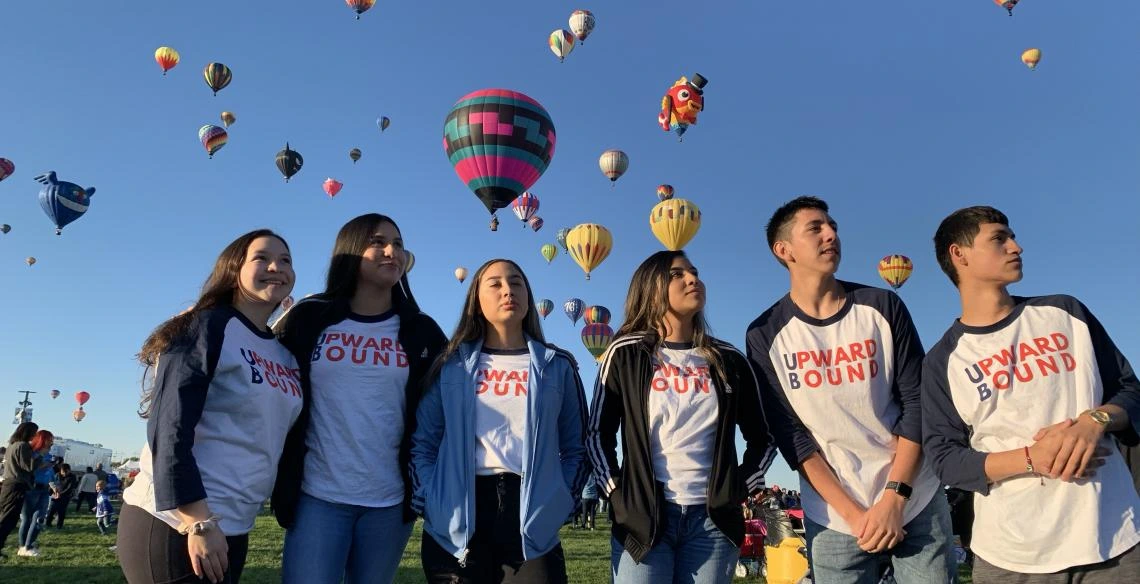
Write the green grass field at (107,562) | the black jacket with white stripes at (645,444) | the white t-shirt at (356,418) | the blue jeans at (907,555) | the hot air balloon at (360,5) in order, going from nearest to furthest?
the blue jeans at (907,555) → the black jacket with white stripes at (645,444) → the white t-shirt at (356,418) → the green grass field at (107,562) → the hot air balloon at (360,5)

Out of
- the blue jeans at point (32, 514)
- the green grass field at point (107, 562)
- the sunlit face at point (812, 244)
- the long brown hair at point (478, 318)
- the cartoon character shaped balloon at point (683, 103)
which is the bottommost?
the green grass field at point (107, 562)

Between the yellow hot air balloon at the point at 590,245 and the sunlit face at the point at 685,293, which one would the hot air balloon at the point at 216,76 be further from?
the sunlit face at the point at 685,293

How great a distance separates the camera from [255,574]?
392 inches

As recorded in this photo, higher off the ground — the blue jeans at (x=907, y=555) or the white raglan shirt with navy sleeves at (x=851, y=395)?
the white raglan shirt with navy sleeves at (x=851, y=395)

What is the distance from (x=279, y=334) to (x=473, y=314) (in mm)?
1030

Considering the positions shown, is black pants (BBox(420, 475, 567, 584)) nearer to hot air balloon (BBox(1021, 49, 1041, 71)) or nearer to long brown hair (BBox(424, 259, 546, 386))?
long brown hair (BBox(424, 259, 546, 386))

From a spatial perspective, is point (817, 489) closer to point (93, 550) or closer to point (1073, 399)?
point (1073, 399)

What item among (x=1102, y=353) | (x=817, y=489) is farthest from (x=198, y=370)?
(x=1102, y=353)

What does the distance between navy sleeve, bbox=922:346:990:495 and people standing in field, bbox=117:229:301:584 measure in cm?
300

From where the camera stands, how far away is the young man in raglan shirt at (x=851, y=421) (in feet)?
10.7

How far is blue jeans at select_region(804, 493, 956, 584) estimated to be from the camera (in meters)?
3.21

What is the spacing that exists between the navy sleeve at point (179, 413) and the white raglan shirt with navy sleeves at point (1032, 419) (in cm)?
320

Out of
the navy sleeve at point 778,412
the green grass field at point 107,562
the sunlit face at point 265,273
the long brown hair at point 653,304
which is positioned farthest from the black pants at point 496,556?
the green grass field at point 107,562

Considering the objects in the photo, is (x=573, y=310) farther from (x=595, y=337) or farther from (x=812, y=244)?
(x=812, y=244)
